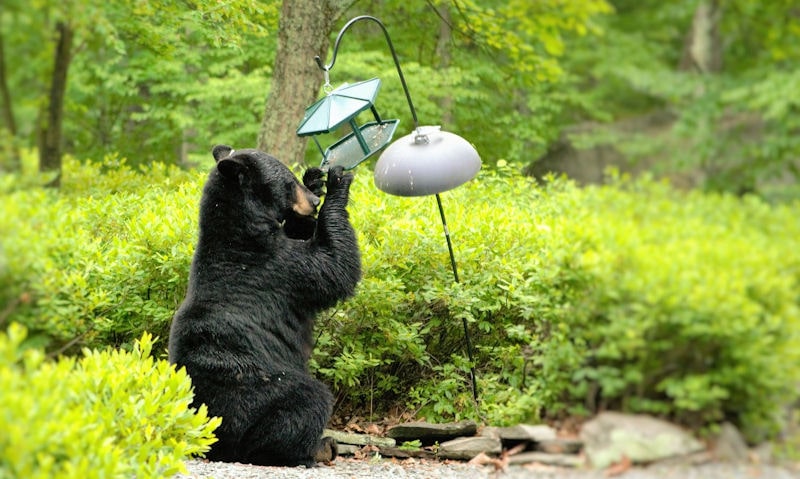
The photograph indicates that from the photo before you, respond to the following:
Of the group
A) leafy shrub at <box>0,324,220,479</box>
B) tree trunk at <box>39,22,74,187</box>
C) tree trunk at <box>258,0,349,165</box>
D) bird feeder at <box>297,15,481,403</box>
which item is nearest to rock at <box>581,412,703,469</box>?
leafy shrub at <box>0,324,220,479</box>

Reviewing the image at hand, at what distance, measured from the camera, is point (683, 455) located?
306 centimetres

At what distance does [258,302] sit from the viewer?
16.9 feet

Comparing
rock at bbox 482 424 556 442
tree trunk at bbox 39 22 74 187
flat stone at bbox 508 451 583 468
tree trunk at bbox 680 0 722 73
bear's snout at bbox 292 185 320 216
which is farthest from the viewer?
tree trunk at bbox 39 22 74 187

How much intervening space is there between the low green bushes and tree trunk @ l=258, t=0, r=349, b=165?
1.73 meters

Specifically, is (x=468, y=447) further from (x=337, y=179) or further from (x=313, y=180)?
(x=313, y=180)

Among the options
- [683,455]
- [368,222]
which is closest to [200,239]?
[368,222]

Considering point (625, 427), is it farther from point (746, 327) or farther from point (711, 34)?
point (711, 34)

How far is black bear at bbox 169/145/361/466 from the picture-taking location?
16.6 feet

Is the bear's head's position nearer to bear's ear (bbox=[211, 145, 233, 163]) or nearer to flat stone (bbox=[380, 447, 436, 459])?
bear's ear (bbox=[211, 145, 233, 163])

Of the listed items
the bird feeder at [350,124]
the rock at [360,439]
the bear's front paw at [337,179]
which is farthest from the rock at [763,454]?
the rock at [360,439]

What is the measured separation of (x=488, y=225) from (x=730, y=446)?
3601 millimetres

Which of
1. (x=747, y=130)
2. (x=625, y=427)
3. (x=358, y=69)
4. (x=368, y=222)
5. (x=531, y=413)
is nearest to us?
(x=625, y=427)

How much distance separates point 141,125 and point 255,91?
150 inches

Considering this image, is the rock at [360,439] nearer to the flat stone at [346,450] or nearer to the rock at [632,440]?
the flat stone at [346,450]
